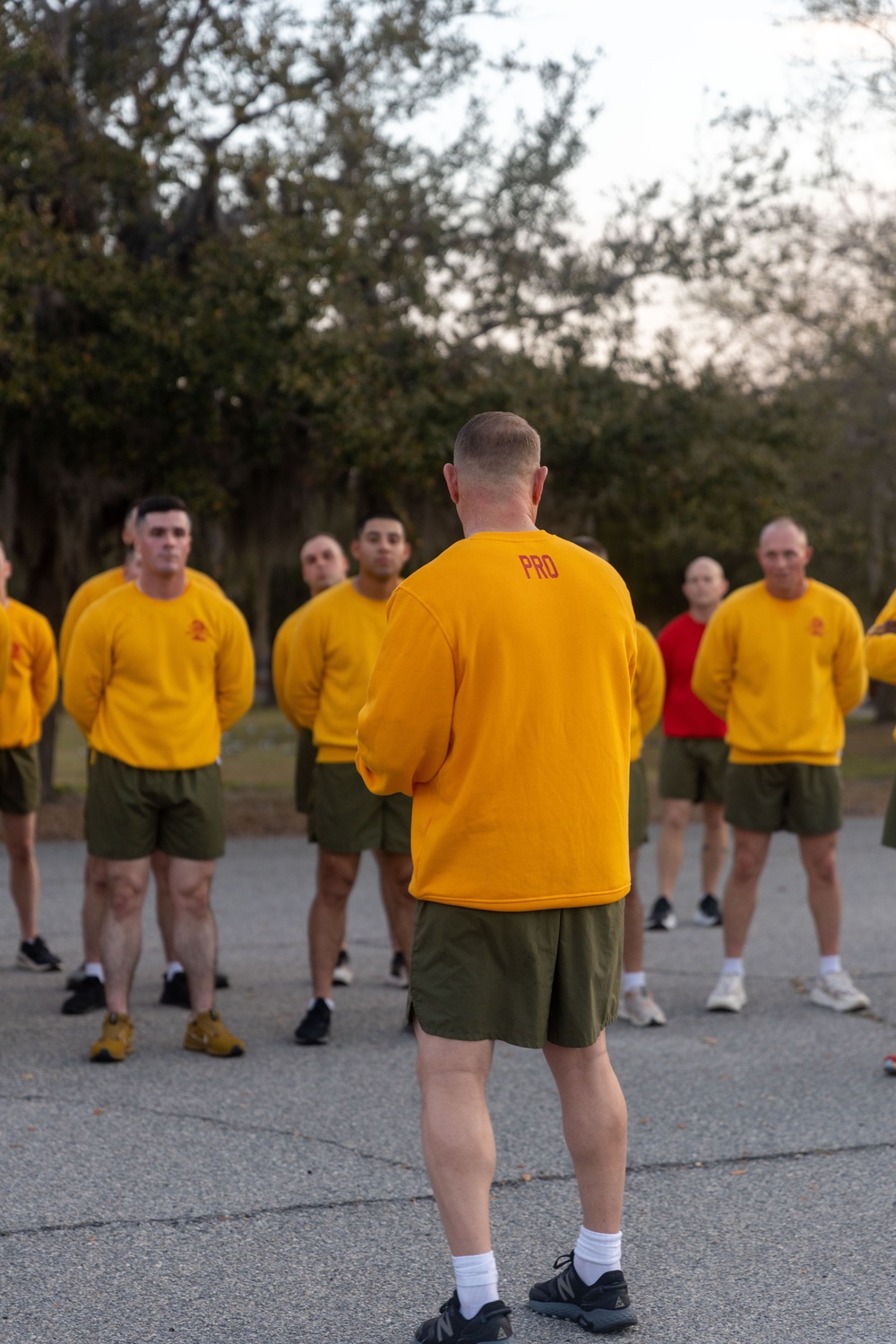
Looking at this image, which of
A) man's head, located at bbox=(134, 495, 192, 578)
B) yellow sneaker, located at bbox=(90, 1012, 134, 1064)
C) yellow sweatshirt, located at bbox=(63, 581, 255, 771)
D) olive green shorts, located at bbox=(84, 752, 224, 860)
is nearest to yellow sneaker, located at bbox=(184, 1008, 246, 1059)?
yellow sneaker, located at bbox=(90, 1012, 134, 1064)

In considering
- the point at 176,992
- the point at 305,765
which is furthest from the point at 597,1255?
the point at 305,765

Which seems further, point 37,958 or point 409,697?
point 37,958

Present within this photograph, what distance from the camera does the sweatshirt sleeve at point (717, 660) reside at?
6.72 m

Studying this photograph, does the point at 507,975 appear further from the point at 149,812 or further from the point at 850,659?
the point at 850,659

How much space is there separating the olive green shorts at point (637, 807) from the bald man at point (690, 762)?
262cm

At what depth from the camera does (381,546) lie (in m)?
6.19

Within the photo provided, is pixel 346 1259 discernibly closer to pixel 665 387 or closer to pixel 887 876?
pixel 887 876

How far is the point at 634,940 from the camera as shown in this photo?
20.4 ft

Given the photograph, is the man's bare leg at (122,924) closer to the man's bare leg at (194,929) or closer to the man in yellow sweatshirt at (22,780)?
the man's bare leg at (194,929)

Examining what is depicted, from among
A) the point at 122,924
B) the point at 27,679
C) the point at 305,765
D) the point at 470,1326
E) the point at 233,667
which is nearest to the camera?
the point at 470,1326

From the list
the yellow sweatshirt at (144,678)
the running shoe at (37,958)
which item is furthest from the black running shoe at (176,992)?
the yellow sweatshirt at (144,678)

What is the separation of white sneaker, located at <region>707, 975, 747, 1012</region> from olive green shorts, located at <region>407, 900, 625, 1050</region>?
343 cm

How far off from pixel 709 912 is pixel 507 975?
590 centimetres

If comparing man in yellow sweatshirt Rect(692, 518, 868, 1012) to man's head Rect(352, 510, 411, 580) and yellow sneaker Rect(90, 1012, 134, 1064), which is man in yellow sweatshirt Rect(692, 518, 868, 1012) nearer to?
man's head Rect(352, 510, 411, 580)
